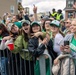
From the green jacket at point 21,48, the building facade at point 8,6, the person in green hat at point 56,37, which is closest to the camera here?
the person in green hat at point 56,37

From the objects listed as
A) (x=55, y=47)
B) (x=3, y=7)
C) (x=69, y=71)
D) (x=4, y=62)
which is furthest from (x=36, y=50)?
(x=3, y=7)

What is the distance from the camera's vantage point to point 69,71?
4.33 meters

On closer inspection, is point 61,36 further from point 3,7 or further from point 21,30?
point 3,7

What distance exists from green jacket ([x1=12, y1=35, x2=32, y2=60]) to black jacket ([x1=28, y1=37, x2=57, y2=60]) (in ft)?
0.83

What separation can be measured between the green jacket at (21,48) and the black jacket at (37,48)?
0.25 metres

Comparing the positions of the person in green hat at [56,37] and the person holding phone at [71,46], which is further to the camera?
the person in green hat at [56,37]

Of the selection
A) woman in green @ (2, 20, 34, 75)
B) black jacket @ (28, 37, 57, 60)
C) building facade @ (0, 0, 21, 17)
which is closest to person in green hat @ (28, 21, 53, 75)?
black jacket @ (28, 37, 57, 60)

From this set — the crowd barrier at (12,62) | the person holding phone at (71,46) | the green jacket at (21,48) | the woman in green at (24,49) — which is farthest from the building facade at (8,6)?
the person holding phone at (71,46)

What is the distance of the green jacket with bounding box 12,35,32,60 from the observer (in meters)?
5.24

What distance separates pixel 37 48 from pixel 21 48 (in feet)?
1.83

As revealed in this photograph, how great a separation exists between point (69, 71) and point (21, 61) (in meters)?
1.44

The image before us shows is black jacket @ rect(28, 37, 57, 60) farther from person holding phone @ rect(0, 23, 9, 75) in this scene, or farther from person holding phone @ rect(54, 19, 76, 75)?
person holding phone @ rect(0, 23, 9, 75)

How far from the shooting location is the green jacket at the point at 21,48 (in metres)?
5.24

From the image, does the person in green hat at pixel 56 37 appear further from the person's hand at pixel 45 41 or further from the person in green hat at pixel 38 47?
the person's hand at pixel 45 41
